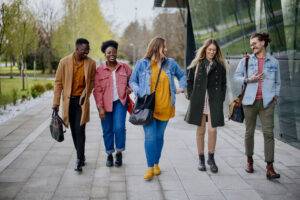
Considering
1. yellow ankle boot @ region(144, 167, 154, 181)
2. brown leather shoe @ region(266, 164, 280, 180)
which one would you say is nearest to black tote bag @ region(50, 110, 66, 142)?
yellow ankle boot @ region(144, 167, 154, 181)

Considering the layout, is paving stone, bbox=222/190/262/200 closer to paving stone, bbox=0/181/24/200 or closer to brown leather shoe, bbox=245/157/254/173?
brown leather shoe, bbox=245/157/254/173

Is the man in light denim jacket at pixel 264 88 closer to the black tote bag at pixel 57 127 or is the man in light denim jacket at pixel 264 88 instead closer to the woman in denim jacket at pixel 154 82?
the woman in denim jacket at pixel 154 82

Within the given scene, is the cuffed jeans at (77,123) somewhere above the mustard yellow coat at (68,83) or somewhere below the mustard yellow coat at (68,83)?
below

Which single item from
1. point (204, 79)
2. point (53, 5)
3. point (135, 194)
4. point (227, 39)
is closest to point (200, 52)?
point (204, 79)

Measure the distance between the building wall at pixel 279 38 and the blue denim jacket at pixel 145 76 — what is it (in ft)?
9.48

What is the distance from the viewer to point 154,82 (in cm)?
591

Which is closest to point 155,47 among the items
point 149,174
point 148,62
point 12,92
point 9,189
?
point 148,62

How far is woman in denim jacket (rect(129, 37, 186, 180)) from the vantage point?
5898 millimetres

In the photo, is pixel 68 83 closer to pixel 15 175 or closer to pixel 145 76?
pixel 145 76

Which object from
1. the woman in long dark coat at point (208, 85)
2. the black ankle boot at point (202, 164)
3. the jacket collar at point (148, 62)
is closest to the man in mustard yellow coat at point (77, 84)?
the jacket collar at point (148, 62)

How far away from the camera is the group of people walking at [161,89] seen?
19.6ft

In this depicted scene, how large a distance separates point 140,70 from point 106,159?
1.84 m

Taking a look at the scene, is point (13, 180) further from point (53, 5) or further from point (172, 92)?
point (53, 5)

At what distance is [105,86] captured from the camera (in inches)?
253
